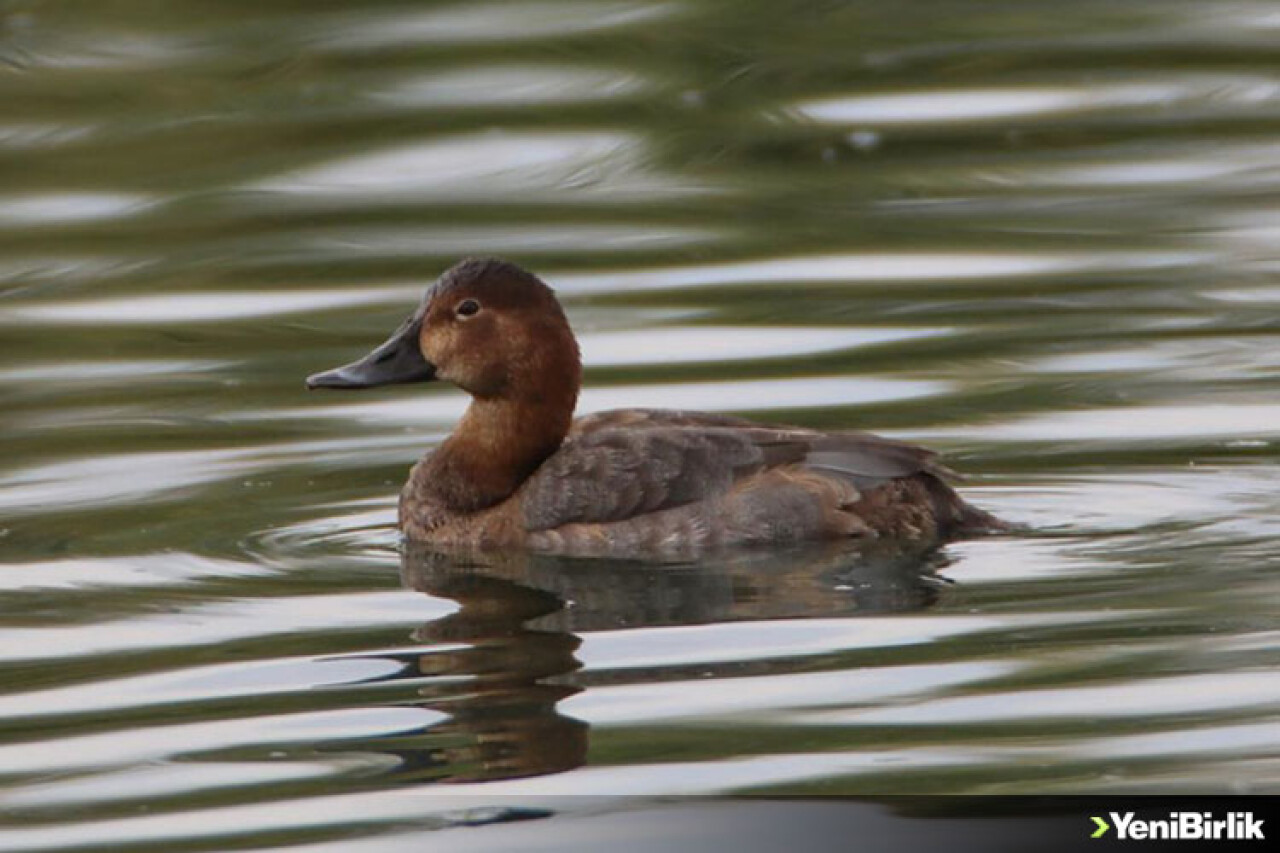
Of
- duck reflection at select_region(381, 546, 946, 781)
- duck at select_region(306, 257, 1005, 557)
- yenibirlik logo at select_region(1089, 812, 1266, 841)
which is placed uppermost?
duck at select_region(306, 257, 1005, 557)

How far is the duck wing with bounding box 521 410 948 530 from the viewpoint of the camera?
323 inches

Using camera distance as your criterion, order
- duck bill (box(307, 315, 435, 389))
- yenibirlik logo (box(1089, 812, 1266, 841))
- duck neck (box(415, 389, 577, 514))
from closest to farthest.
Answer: yenibirlik logo (box(1089, 812, 1266, 841)) < duck neck (box(415, 389, 577, 514)) < duck bill (box(307, 315, 435, 389))

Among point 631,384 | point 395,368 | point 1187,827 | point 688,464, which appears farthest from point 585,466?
point 1187,827

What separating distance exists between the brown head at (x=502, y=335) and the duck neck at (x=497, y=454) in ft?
0.10

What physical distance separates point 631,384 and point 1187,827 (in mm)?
4892

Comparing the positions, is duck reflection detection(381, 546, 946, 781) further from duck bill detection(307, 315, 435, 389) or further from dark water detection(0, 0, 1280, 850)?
duck bill detection(307, 315, 435, 389)

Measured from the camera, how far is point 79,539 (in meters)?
8.52

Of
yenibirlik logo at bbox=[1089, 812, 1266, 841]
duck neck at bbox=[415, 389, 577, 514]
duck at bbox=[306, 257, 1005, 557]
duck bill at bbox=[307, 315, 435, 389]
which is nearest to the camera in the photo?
yenibirlik logo at bbox=[1089, 812, 1266, 841]

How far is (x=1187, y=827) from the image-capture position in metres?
5.49

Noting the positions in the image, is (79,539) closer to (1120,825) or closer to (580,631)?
(580,631)

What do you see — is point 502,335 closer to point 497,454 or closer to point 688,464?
point 497,454

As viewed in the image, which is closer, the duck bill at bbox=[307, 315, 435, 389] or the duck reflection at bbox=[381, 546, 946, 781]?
the duck reflection at bbox=[381, 546, 946, 781]

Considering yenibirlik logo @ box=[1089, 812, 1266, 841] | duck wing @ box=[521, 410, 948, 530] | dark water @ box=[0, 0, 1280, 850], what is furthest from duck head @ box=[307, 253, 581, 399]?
yenibirlik logo @ box=[1089, 812, 1266, 841]

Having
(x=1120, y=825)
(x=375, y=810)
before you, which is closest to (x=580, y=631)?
(x=375, y=810)
